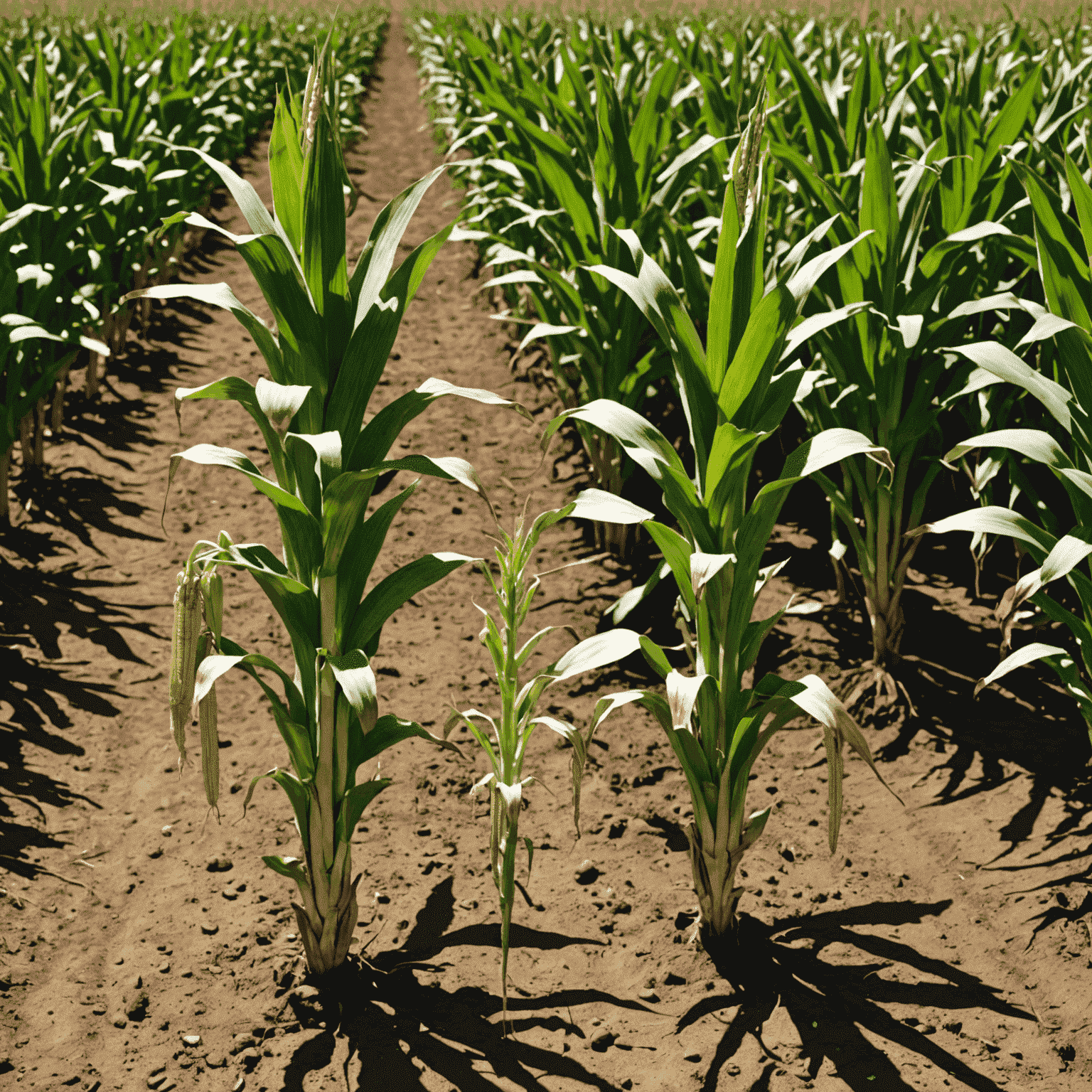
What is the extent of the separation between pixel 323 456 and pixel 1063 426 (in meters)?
1.52

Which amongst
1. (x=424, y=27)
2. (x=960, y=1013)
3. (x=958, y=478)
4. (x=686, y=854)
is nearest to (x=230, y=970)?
(x=686, y=854)

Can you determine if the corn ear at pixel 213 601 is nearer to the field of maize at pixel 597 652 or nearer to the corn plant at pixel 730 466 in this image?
the field of maize at pixel 597 652

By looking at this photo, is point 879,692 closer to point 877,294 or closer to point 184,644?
point 877,294

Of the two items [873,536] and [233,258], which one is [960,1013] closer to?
[873,536]

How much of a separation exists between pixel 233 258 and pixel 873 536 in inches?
241

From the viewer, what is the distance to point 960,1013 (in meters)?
1.96

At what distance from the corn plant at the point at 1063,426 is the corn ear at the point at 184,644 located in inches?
50.4

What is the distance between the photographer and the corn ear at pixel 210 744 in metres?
1.62

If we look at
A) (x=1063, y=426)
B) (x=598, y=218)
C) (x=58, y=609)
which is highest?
(x=598, y=218)

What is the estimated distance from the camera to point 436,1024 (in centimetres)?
196

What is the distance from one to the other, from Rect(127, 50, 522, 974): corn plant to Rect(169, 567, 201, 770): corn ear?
0.06 m

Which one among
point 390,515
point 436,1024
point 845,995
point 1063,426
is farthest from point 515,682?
point 1063,426

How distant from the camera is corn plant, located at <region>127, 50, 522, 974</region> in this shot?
1.72 meters

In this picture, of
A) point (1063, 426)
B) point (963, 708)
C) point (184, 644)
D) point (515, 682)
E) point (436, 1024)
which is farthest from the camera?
point (963, 708)
